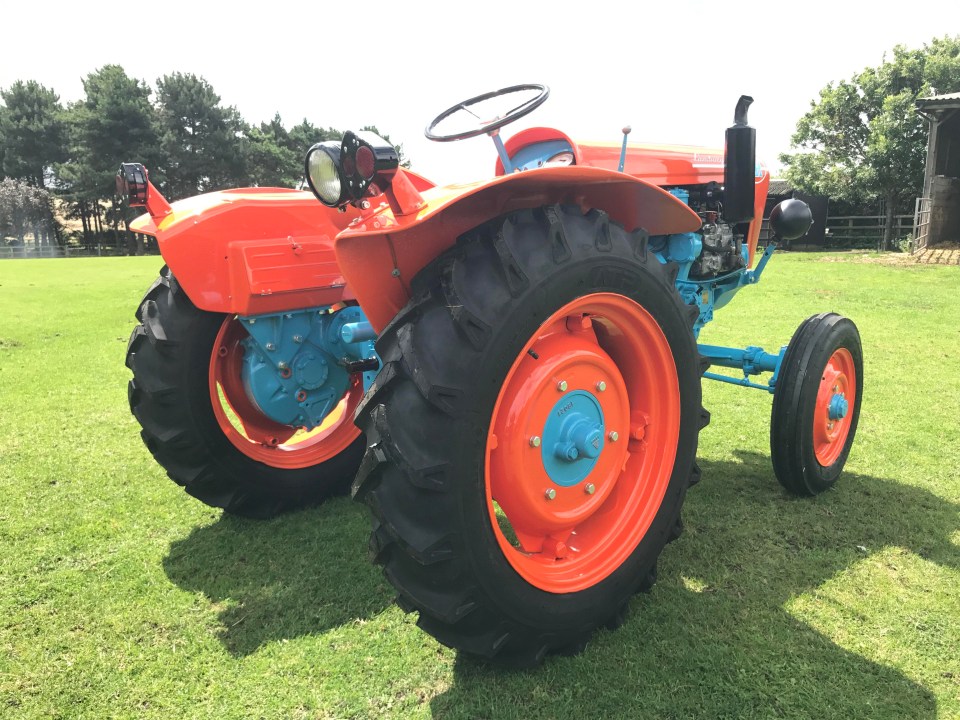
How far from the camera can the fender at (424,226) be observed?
1.63 m

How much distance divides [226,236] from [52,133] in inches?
1964

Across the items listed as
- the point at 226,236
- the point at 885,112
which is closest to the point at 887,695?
the point at 226,236

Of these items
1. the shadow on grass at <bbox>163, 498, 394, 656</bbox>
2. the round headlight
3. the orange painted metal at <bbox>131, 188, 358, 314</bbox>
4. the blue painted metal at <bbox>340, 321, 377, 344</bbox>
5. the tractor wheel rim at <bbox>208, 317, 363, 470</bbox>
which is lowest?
the shadow on grass at <bbox>163, 498, 394, 656</bbox>

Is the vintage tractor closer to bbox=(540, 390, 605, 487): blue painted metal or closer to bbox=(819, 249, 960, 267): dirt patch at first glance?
bbox=(540, 390, 605, 487): blue painted metal

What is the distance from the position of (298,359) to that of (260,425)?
0.51 m

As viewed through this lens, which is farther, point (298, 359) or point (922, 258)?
point (922, 258)

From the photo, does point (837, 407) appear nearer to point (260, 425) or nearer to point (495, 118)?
point (495, 118)

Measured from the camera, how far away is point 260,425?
10.2 feet

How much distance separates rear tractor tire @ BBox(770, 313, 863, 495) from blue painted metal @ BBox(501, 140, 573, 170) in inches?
56.1

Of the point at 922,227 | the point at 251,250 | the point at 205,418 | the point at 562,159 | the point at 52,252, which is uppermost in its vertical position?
the point at 562,159

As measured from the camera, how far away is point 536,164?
3.15 metres

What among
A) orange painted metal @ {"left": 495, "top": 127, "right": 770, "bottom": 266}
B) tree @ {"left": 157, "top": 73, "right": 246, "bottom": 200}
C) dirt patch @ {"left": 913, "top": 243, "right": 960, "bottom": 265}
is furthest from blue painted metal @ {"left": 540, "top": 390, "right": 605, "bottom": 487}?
tree @ {"left": 157, "top": 73, "right": 246, "bottom": 200}

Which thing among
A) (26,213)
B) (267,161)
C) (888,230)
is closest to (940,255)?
(888,230)

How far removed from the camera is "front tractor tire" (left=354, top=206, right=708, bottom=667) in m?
1.57
